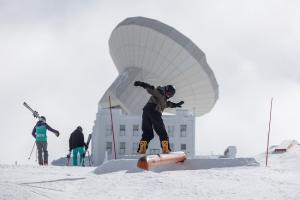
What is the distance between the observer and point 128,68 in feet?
174

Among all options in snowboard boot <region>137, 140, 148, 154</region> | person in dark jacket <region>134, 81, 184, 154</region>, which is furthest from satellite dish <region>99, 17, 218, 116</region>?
snowboard boot <region>137, 140, 148, 154</region>

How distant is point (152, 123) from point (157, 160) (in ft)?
7.76

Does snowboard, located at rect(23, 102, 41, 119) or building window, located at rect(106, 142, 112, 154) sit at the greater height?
snowboard, located at rect(23, 102, 41, 119)

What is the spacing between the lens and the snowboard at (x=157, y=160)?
1317 centimetres

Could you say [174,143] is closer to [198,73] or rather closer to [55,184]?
[198,73]

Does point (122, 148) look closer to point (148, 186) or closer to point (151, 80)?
point (151, 80)

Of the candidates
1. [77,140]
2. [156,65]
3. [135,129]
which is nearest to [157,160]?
[77,140]

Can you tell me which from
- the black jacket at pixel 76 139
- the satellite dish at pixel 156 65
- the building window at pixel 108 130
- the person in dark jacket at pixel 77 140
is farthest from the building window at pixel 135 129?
the black jacket at pixel 76 139

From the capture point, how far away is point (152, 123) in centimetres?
1630

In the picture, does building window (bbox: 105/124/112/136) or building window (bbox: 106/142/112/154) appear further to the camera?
building window (bbox: 105/124/112/136)

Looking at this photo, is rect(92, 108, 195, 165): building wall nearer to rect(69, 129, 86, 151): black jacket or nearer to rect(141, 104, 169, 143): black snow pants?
rect(69, 129, 86, 151): black jacket

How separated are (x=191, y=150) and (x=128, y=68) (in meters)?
12.6

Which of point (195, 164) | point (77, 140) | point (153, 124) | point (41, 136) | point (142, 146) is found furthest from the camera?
point (77, 140)

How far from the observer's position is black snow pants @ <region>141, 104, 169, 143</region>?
16141 millimetres
